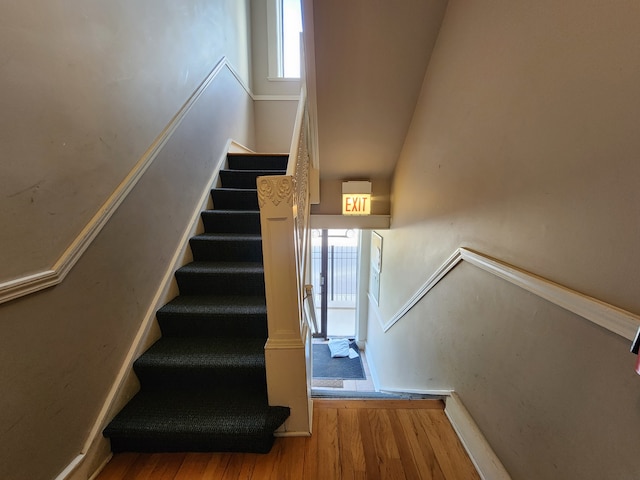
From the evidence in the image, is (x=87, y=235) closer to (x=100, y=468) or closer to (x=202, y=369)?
(x=202, y=369)

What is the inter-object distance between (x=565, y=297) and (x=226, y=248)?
77.5 inches

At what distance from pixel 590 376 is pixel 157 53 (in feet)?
8.16

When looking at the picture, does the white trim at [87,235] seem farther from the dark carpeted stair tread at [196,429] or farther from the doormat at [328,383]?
the doormat at [328,383]

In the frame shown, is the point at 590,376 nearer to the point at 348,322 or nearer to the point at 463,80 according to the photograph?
the point at 463,80

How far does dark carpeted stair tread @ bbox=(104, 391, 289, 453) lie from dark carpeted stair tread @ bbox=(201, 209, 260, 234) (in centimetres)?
134

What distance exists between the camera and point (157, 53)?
170 centimetres

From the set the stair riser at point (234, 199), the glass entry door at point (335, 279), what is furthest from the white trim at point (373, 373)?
the stair riser at point (234, 199)

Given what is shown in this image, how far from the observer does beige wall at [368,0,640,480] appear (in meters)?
0.67

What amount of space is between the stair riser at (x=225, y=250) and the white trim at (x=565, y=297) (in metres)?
1.42

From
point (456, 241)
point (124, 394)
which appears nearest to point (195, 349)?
point (124, 394)

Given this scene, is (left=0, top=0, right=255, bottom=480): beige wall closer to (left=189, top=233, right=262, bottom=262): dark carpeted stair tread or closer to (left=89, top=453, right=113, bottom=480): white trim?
(left=89, top=453, right=113, bottom=480): white trim

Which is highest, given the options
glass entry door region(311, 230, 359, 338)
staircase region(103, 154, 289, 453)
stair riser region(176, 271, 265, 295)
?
stair riser region(176, 271, 265, 295)

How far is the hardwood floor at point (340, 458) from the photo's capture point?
1188 millimetres

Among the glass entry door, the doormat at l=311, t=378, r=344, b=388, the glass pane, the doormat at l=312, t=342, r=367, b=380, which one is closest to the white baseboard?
the doormat at l=311, t=378, r=344, b=388
